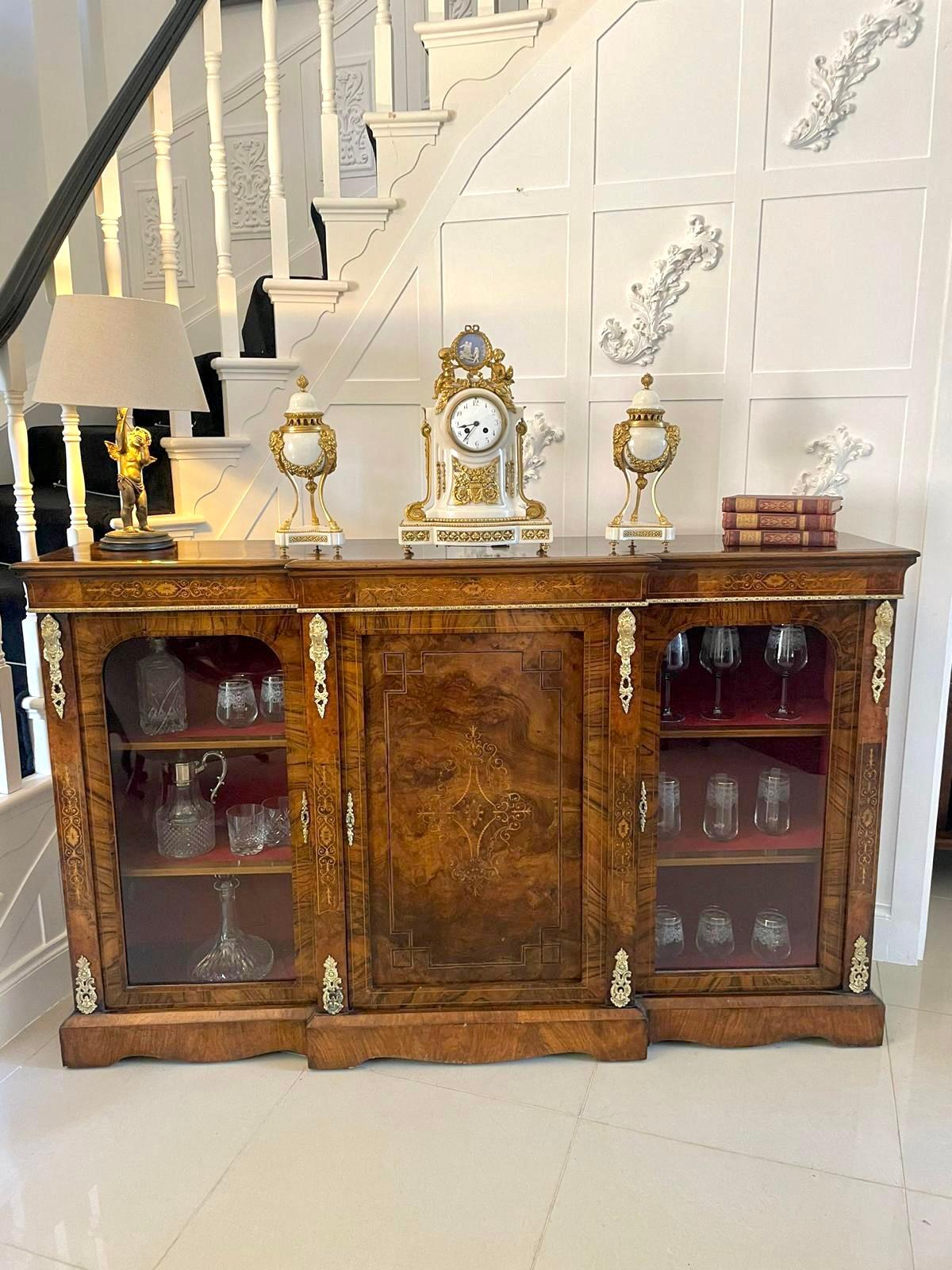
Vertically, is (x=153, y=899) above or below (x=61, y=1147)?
above

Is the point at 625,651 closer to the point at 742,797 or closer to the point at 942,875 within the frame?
the point at 742,797

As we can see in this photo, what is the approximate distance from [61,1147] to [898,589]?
208cm

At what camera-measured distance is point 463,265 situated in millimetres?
2213

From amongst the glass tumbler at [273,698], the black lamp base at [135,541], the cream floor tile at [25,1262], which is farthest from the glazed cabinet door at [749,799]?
the cream floor tile at [25,1262]

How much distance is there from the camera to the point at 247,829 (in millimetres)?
1979

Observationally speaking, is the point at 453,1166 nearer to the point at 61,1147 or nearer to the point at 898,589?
the point at 61,1147

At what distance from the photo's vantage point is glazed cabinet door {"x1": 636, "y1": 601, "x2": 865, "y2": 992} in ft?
6.22

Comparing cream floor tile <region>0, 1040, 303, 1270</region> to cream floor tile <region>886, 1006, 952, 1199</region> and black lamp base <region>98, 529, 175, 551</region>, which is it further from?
cream floor tile <region>886, 1006, 952, 1199</region>

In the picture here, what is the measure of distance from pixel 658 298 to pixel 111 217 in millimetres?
1408

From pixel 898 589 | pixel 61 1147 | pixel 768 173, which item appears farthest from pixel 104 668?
pixel 768 173

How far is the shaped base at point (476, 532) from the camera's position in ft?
6.02

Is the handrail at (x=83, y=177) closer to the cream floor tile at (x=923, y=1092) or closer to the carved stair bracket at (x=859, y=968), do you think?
the carved stair bracket at (x=859, y=968)

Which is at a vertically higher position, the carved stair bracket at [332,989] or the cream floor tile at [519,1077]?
the carved stair bracket at [332,989]

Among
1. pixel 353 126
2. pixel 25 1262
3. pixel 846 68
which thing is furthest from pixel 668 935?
pixel 353 126
